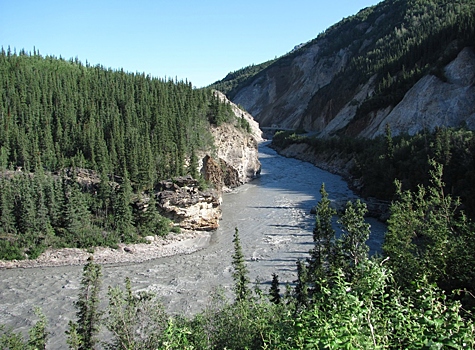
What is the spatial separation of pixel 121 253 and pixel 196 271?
859cm

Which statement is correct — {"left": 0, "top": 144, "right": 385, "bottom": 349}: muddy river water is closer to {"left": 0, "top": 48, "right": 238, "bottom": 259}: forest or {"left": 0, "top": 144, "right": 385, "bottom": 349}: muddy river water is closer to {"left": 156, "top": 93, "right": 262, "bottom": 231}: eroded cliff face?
{"left": 156, "top": 93, "right": 262, "bottom": 231}: eroded cliff face

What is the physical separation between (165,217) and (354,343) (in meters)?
37.7

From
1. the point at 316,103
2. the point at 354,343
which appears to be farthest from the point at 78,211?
the point at 316,103

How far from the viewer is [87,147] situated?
5409cm

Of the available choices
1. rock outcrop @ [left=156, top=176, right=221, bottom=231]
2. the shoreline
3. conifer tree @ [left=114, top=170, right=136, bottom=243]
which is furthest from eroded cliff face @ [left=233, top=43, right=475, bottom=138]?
conifer tree @ [left=114, top=170, right=136, bottom=243]

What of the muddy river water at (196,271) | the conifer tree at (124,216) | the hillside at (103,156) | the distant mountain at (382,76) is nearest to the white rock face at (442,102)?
the distant mountain at (382,76)

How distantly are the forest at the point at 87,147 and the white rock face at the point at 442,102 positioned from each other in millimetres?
31962

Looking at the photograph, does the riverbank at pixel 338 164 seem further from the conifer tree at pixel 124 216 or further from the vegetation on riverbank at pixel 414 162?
the conifer tree at pixel 124 216

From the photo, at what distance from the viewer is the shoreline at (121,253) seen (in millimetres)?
32125

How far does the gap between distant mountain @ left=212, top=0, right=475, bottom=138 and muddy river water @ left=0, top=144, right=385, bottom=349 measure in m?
22.5

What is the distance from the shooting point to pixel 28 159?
49.7m

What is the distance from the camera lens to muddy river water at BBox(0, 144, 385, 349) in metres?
24.1

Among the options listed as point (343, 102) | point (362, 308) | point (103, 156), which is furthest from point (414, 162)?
point (343, 102)

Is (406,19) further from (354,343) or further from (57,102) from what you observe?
(354,343)
